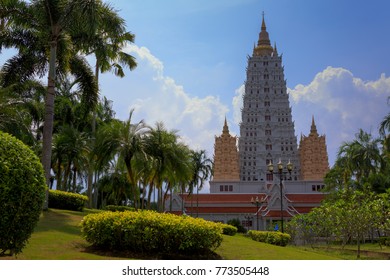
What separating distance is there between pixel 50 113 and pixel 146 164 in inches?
293

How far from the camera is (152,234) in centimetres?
1275

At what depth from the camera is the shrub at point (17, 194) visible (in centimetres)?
920

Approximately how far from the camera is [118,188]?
4953 centimetres

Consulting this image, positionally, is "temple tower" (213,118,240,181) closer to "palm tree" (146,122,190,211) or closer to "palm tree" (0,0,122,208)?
"palm tree" (146,122,190,211)

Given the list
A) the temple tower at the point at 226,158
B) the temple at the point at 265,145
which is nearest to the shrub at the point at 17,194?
the temple at the point at 265,145

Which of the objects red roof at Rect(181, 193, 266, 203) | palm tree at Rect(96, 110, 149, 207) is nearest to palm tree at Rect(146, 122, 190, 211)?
palm tree at Rect(96, 110, 149, 207)

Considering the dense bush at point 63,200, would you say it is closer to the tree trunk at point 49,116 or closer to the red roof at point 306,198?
the tree trunk at point 49,116

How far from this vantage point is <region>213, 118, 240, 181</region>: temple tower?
7944cm

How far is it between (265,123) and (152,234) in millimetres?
72778

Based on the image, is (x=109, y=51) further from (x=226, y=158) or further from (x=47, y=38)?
(x=226, y=158)

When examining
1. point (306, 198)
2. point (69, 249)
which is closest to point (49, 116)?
point (69, 249)

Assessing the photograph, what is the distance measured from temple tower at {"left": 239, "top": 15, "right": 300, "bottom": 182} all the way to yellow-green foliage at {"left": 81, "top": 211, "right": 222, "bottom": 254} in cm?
6942

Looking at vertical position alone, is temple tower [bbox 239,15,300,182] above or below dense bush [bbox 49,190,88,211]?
above
